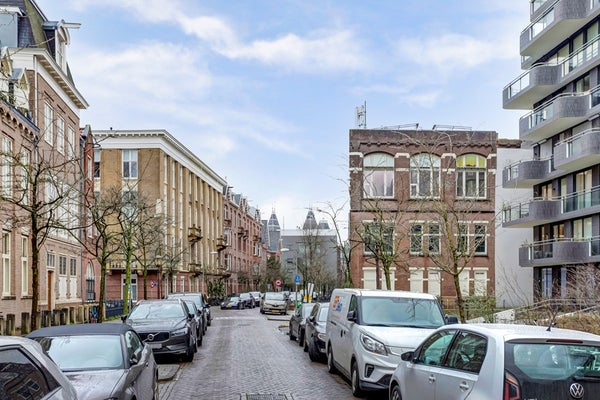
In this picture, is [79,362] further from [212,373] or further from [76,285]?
[76,285]

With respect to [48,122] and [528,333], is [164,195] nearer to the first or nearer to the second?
[48,122]

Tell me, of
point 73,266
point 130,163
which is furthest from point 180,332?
point 130,163

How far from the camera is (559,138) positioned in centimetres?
3734

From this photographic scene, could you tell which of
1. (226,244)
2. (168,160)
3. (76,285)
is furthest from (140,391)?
(226,244)

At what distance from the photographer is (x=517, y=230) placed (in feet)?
164

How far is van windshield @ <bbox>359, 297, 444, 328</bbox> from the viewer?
12.7 metres

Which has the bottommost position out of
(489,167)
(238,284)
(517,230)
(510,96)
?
(238,284)

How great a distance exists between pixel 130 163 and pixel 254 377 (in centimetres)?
5029

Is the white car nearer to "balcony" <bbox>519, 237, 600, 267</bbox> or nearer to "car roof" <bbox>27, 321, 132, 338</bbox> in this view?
"car roof" <bbox>27, 321, 132, 338</bbox>

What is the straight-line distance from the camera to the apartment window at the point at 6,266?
2788 centimetres

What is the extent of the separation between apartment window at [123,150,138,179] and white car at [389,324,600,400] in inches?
2271

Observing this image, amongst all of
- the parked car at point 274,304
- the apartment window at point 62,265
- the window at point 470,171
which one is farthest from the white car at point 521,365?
the parked car at point 274,304

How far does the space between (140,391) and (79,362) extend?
2.74ft

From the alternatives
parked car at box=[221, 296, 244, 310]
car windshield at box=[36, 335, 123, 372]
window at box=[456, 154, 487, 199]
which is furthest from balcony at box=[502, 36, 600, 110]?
parked car at box=[221, 296, 244, 310]
